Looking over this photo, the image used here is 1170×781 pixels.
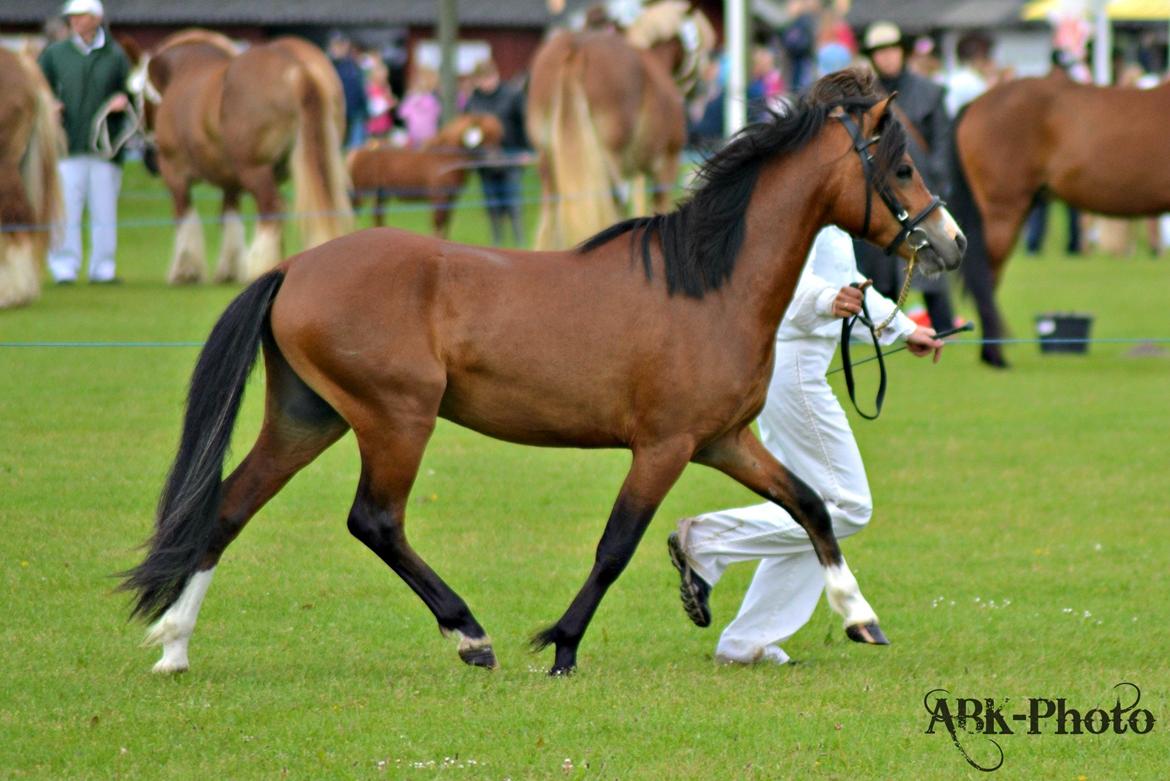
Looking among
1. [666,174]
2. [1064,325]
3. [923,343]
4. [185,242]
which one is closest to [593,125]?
[666,174]

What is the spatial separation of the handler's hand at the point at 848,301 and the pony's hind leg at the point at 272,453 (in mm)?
1697

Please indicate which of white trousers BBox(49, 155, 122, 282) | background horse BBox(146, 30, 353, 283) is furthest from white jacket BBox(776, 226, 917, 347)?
white trousers BBox(49, 155, 122, 282)

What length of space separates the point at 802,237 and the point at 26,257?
10410 millimetres

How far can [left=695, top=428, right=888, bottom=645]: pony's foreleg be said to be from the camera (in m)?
5.71

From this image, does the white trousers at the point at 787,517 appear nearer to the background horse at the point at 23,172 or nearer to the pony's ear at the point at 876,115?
the pony's ear at the point at 876,115

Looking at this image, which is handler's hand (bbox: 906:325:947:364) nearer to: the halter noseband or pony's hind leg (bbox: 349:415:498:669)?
the halter noseband

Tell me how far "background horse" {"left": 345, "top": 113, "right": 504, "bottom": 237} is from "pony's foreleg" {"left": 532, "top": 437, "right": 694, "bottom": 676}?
16.2m

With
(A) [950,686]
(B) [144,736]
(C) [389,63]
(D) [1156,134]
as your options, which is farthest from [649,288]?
(C) [389,63]

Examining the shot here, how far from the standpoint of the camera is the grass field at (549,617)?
4.90 metres

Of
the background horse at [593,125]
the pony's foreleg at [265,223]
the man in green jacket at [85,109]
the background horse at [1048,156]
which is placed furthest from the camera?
the background horse at [593,125]

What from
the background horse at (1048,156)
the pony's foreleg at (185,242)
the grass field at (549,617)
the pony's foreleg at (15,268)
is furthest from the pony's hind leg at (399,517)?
the pony's foreleg at (185,242)

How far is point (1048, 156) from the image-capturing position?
14.4 meters

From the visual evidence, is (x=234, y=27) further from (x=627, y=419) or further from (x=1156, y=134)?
(x=627, y=419)

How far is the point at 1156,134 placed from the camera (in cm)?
1427
